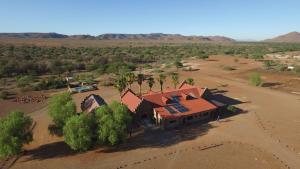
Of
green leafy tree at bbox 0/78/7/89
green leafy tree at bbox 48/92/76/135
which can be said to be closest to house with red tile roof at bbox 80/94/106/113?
green leafy tree at bbox 48/92/76/135

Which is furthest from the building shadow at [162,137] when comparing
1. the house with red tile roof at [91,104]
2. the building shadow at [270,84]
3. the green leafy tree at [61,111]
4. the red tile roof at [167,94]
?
the building shadow at [270,84]

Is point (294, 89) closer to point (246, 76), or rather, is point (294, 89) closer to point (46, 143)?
point (246, 76)

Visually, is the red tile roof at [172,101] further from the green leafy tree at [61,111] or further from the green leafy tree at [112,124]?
the green leafy tree at [61,111]

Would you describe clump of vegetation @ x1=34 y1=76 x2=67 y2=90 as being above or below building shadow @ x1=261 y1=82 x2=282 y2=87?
below

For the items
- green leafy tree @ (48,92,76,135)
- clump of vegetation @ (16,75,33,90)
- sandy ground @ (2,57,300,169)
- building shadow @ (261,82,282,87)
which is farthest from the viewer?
building shadow @ (261,82,282,87)

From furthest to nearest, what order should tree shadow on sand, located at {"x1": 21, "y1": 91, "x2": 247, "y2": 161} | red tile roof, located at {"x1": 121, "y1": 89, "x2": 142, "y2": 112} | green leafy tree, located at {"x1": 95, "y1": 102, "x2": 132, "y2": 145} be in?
1. red tile roof, located at {"x1": 121, "y1": 89, "x2": 142, "y2": 112}
2. tree shadow on sand, located at {"x1": 21, "y1": 91, "x2": 247, "y2": 161}
3. green leafy tree, located at {"x1": 95, "y1": 102, "x2": 132, "y2": 145}

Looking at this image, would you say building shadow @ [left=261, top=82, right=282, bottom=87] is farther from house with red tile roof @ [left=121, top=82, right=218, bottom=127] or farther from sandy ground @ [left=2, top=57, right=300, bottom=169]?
house with red tile roof @ [left=121, top=82, right=218, bottom=127]

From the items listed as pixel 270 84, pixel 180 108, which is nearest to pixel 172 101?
pixel 180 108

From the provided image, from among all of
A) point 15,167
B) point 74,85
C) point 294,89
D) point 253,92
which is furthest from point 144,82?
point 15,167
